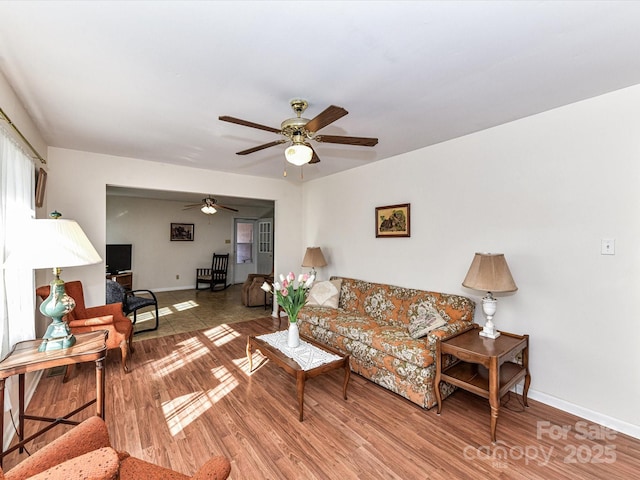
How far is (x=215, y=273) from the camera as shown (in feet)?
25.0

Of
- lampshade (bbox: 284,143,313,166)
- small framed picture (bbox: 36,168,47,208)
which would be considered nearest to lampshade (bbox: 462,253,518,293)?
lampshade (bbox: 284,143,313,166)

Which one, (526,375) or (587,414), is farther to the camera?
(526,375)

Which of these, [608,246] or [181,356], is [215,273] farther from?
[608,246]

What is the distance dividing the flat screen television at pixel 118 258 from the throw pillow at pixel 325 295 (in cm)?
451

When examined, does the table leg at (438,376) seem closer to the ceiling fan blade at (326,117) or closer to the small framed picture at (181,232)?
the ceiling fan blade at (326,117)

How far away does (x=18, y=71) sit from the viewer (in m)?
1.87

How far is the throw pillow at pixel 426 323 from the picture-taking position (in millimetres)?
2680

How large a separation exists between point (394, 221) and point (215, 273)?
17.8 ft

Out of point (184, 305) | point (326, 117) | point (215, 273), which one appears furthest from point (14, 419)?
point (215, 273)

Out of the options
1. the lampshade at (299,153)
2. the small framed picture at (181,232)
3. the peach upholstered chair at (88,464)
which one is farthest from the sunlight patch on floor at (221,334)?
the small framed picture at (181,232)

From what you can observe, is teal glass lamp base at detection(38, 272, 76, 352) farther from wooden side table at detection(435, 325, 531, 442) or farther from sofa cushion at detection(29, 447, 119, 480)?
wooden side table at detection(435, 325, 531, 442)

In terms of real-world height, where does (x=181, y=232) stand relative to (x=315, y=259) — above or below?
above

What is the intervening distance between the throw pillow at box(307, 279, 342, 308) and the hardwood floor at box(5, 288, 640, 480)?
110 cm

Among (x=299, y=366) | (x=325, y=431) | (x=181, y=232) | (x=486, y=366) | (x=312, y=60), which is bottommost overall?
(x=325, y=431)
